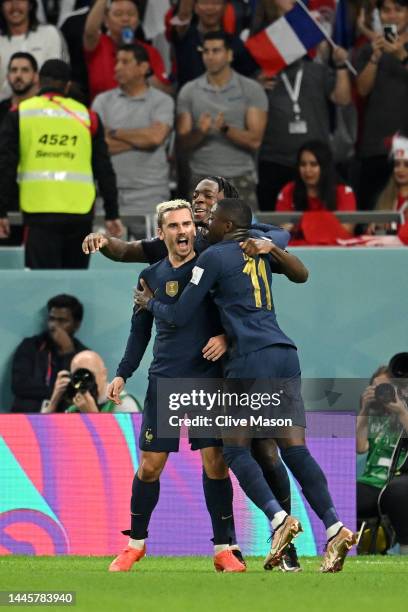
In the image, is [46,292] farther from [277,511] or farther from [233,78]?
[277,511]

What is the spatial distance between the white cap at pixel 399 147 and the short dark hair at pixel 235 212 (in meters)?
5.45

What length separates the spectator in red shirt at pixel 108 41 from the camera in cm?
1492

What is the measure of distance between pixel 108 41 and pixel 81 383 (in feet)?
14.2

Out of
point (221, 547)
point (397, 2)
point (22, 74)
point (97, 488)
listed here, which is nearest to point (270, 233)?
point (221, 547)

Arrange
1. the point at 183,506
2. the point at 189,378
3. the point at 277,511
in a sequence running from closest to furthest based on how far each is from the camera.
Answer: the point at 277,511 < the point at 189,378 < the point at 183,506

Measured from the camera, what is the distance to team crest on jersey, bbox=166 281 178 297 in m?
8.99

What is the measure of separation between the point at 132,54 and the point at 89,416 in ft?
13.7

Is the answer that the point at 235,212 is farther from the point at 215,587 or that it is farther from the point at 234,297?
the point at 215,587

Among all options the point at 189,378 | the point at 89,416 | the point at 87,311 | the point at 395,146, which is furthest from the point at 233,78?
the point at 189,378

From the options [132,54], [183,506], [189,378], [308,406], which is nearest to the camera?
[189,378]

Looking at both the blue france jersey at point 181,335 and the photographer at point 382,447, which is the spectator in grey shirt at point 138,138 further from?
the blue france jersey at point 181,335

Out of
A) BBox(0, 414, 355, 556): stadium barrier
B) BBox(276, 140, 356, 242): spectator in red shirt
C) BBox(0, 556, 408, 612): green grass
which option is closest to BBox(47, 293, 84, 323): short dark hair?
BBox(276, 140, 356, 242): spectator in red shirt

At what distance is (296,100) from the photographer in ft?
49.1

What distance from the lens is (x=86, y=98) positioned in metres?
15.1
